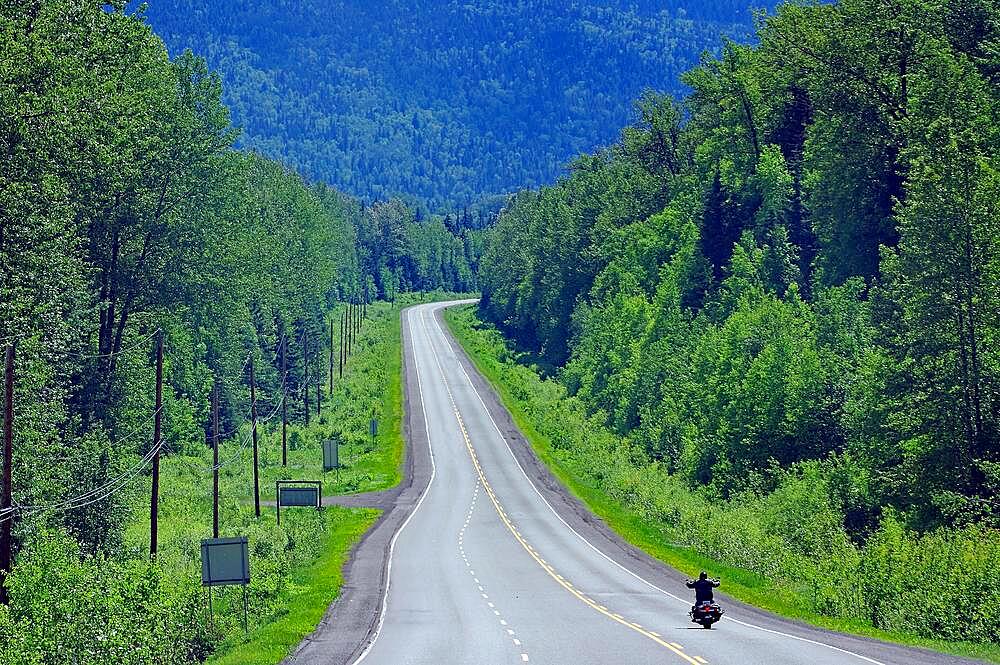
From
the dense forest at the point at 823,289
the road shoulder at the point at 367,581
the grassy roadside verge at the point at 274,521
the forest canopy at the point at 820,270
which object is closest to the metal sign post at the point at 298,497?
the grassy roadside verge at the point at 274,521

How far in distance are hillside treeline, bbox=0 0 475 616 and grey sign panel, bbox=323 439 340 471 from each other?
9.33m

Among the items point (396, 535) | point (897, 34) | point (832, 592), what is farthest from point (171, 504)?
point (897, 34)

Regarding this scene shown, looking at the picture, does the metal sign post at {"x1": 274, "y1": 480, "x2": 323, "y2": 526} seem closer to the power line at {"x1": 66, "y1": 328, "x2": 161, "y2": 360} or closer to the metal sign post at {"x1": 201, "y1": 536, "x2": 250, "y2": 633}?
the power line at {"x1": 66, "y1": 328, "x2": 161, "y2": 360}

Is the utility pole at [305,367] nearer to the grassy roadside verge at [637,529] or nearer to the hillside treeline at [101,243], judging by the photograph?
the grassy roadside verge at [637,529]

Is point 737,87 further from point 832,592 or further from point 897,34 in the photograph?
point 832,592

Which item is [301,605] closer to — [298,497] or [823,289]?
[298,497]

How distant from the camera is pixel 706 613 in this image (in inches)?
1231

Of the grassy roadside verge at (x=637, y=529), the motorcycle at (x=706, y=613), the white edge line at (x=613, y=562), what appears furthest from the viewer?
the grassy roadside verge at (x=637, y=529)

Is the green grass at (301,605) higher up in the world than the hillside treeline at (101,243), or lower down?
lower down

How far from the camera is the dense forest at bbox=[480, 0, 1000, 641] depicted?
142ft

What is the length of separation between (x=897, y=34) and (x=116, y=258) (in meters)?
38.3

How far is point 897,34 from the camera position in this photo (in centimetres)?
6306

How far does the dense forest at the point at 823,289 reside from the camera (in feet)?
142

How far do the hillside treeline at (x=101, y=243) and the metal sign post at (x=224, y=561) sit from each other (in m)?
5.91
